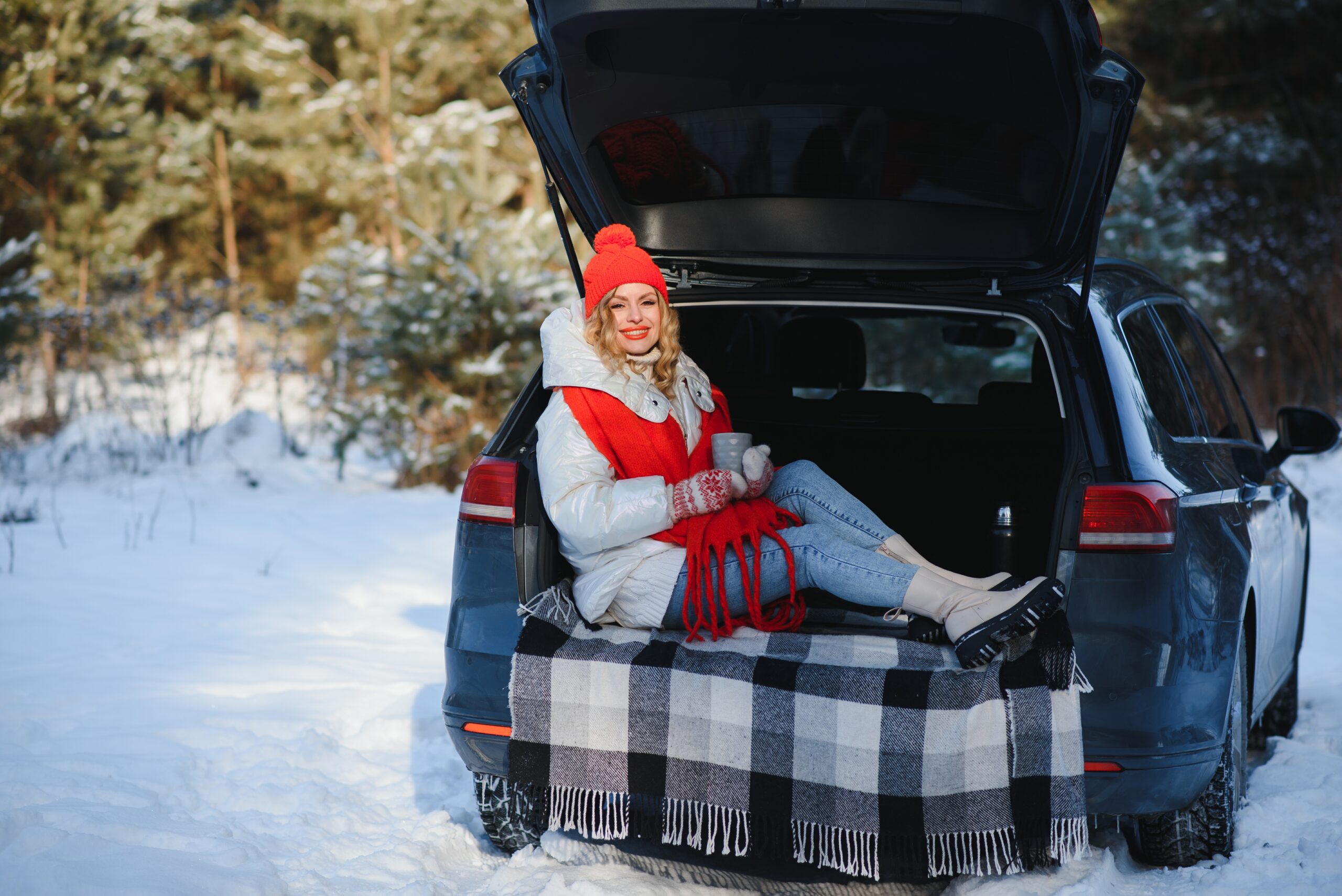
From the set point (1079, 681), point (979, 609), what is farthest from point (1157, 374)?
point (1079, 681)

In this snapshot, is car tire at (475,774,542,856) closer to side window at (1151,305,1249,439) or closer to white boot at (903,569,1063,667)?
white boot at (903,569,1063,667)

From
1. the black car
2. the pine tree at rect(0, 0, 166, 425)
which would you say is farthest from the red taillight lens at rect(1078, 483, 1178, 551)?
the pine tree at rect(0, 0, 166, 425)

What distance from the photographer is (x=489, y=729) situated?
2740 mm

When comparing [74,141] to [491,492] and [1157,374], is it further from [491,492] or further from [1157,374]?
[1157,374]

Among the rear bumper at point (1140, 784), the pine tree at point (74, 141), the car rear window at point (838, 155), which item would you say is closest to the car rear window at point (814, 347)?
the car rear window at point (838, 155)

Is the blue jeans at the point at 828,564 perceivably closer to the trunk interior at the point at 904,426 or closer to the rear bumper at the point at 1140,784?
the trunk interior at the point at 904,426

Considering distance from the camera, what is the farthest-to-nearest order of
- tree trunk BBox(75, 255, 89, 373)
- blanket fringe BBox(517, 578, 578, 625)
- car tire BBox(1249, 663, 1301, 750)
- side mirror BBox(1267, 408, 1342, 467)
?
1. tree trunk BBox(75, 255, 89, 373)
2. car tire BBox(1249, 663, 1301, 750)
3. side mirror BBox(1267, 408, 1342, 467)
4. blanket fringe BBox(517, 578, 578, 625)

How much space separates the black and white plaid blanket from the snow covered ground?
0.32 metres

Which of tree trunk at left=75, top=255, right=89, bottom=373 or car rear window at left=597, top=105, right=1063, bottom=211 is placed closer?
car rear window at left=597, top=105, right=1063, bottom=211

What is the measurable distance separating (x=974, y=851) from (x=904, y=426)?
2.15 meters

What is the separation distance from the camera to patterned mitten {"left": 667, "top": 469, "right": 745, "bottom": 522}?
2836 millimetres

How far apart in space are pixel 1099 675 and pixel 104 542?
5947mm

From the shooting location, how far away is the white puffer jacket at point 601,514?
281 cm

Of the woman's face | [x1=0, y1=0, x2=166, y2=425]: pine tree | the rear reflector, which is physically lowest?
the rear reflector
